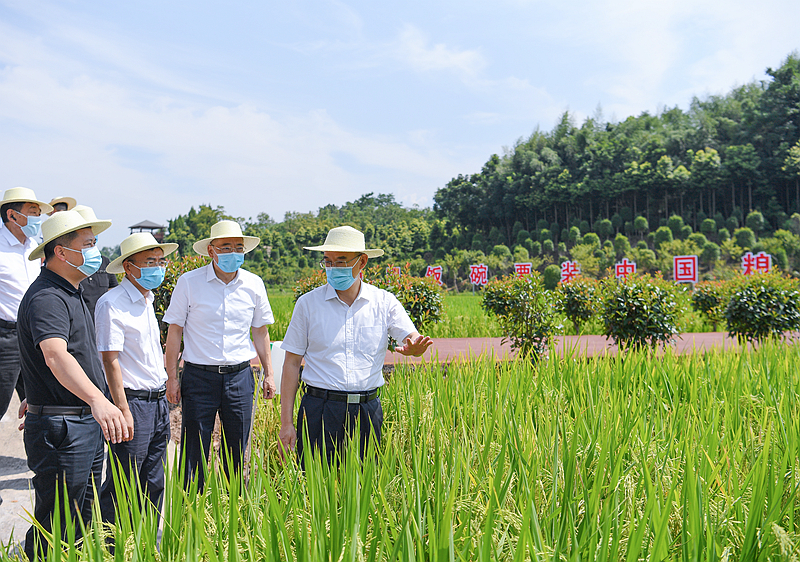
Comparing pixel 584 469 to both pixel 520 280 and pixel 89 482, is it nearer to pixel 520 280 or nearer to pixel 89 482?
pixel 89 482

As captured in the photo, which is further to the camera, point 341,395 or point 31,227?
point 31,227

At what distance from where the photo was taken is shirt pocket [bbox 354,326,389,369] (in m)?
2.63

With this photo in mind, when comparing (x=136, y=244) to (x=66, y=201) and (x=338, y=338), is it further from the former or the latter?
(x=66, y=201)

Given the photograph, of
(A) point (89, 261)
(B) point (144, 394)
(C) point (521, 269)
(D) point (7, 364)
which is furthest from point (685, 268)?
(A) point (89, 261)

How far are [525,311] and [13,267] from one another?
5.96 m

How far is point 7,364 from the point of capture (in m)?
3.36

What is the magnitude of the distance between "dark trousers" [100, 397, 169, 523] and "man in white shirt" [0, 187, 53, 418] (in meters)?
1.19

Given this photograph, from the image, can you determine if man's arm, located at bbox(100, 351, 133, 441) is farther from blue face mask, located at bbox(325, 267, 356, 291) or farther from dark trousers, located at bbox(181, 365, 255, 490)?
blue face mask, located at bbox(325, 267, 356, 291)

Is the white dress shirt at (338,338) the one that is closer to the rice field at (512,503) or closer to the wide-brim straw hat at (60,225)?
the rice field at (512,503)

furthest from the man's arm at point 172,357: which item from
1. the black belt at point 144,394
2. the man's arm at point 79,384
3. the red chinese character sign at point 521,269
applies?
the red chinese character sign at point 521,269

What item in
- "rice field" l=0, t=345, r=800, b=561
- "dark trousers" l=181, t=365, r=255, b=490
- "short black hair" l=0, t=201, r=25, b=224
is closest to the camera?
"rice field" l=0, t=345, r=800, b=561

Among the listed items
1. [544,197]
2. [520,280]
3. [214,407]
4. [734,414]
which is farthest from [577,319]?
[544,197]

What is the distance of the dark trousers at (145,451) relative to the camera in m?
2.51

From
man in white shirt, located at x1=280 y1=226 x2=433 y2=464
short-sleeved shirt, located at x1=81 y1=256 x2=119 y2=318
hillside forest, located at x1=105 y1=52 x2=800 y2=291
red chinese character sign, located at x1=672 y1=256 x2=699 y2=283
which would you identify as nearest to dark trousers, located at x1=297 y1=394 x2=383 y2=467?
man in white shirt, located at x1=280 y1=226 x2=433 y2=464
